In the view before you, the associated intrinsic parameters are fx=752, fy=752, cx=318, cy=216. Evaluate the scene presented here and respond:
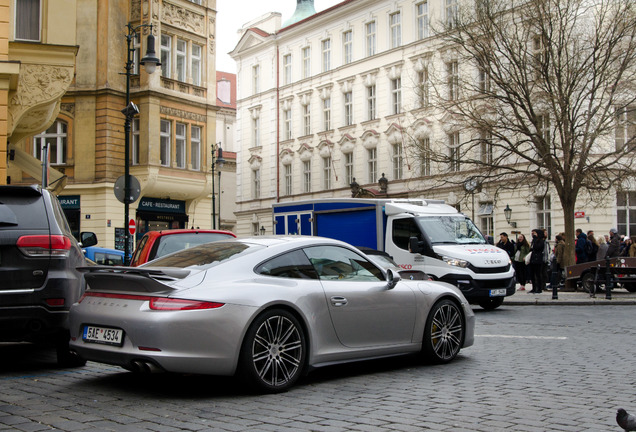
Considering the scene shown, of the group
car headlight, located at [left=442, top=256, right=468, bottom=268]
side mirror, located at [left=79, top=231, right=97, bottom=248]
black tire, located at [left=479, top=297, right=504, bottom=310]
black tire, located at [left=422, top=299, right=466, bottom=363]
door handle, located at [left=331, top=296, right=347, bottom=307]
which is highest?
side mirror, located at [left=79, top=231, right=97, bottom=248]

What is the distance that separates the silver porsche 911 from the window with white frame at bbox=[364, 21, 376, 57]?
1735 inches

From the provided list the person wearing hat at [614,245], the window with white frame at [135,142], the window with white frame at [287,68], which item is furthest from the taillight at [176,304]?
the window with white frame at [287,68]

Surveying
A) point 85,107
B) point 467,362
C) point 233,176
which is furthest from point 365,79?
point 467,362

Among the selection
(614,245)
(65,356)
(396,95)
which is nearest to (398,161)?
(396,95)

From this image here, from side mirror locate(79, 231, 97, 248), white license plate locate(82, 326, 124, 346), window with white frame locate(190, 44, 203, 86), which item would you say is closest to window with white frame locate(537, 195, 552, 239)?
window with white frame locate(190, 44, 203, 86)

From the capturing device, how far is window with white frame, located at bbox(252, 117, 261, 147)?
60656 mm

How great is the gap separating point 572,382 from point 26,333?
5.30m

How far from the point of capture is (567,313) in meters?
16.0

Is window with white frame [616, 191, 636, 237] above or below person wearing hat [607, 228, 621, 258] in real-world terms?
above

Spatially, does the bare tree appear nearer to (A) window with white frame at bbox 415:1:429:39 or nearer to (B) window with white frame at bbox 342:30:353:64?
(A) window with white frame at bbox 415:1:429:39

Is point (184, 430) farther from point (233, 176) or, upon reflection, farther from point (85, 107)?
point (233, 176)

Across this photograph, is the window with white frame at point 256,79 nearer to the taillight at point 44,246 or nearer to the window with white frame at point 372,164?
the window with white frame at point 372,164

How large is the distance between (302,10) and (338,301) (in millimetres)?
58823

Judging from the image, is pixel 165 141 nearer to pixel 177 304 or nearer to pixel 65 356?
pixel 65 356
